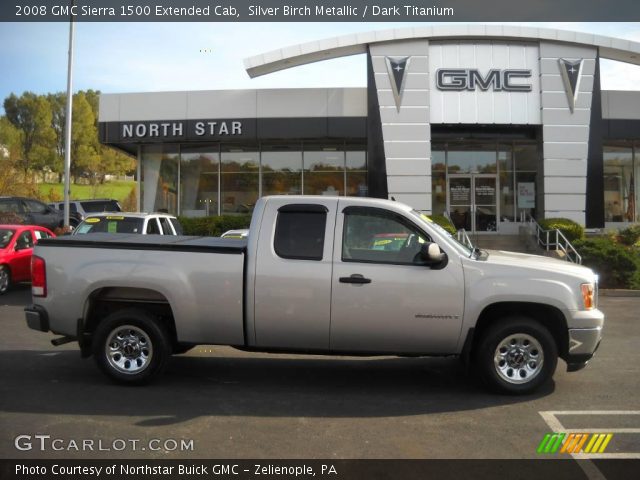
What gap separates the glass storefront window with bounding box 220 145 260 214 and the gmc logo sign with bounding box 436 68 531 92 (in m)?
8.02

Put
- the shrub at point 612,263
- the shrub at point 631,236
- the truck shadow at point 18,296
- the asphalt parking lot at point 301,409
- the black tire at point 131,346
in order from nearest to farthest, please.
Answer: the asphalt parking lot at point 301,409 → the black tire at point 131,346 → the truck shadow at point 18,296 → the shrub at point 612,263 → the shrub at point 631,236

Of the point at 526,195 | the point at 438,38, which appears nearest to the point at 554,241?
the point at 526,195

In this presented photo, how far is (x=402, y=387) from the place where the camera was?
19.4 ft

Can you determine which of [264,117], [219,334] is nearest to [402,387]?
[219,334]

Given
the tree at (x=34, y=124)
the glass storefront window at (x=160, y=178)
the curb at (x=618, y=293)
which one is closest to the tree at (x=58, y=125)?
the tree at (x=34, y=124)

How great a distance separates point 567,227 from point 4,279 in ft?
52.5

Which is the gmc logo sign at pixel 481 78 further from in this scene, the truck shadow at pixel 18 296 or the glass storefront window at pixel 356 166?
the truck shadow at pixel 18 296

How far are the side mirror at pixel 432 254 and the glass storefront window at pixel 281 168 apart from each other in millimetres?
17405

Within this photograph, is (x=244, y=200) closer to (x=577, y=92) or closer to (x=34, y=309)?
Result: (x=577, y=92)

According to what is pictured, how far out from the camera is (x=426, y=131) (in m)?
19.0

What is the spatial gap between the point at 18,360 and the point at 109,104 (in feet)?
52.2

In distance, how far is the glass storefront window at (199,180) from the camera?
22.9 m

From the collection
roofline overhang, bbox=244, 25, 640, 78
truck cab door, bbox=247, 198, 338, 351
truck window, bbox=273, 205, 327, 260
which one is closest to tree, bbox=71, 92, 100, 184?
roofline overhang, bbox=244, 25, 640, 78

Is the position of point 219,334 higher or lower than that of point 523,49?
lower
